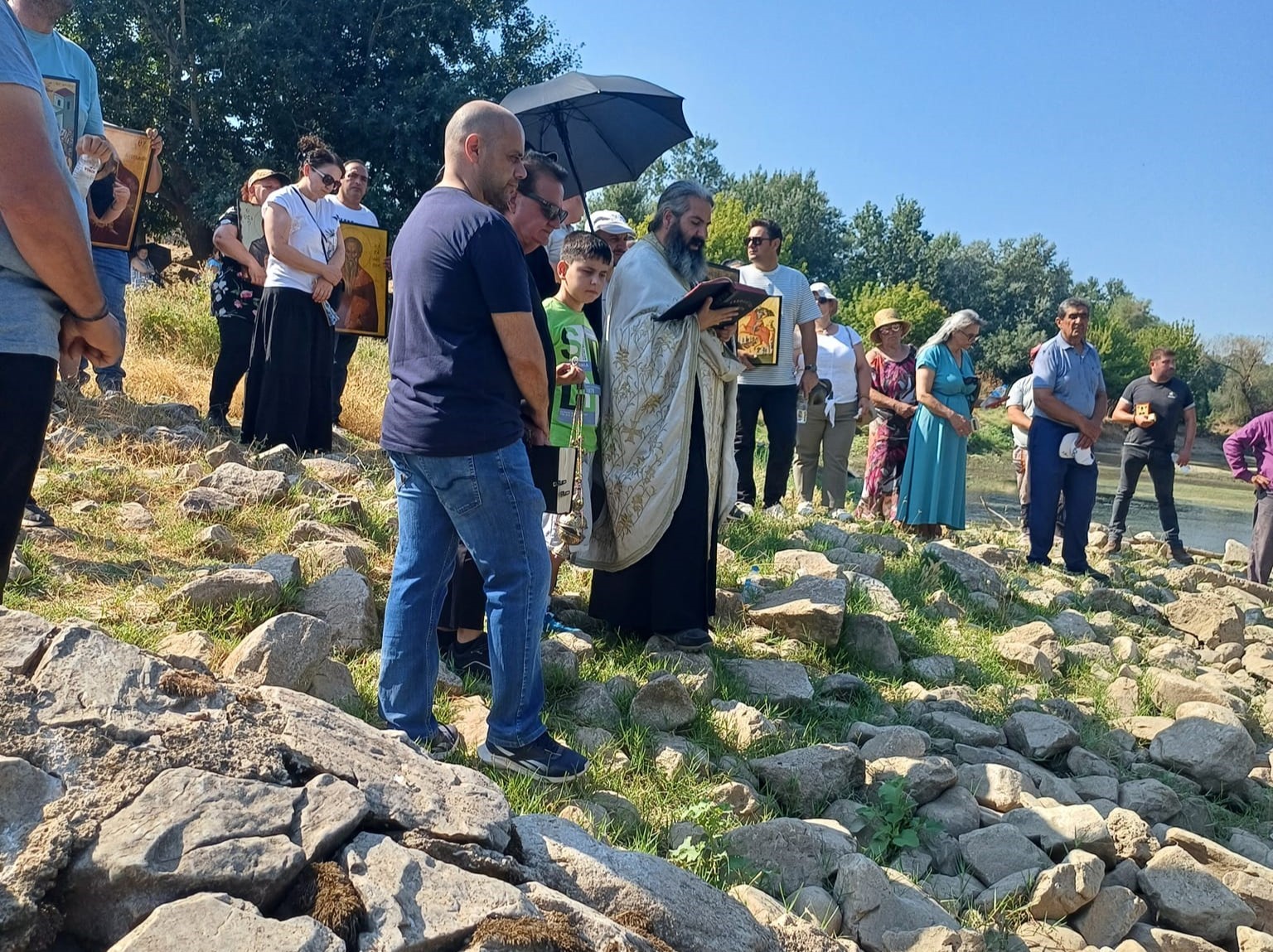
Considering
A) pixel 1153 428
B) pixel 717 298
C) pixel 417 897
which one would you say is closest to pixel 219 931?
pixel 417 897

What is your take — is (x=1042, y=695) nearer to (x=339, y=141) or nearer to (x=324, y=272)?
(x=324, y=272)

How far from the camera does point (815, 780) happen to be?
3.38 m

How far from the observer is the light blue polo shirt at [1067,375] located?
736cm

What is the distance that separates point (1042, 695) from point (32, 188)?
449 centimetres

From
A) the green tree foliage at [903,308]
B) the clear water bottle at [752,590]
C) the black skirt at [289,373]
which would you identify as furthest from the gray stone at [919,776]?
the green tree foliage at [903,308]

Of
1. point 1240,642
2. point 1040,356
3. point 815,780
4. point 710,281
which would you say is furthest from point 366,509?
point 1240,642

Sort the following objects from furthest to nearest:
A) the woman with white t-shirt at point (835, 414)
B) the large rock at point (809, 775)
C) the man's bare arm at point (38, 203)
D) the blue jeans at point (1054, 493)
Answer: the woman with white t-shirt at point (835, 414)
the blue jeans at point (1054, 493)
the large rock at point (809, 775)
the man's bare arm at point (38, 203)

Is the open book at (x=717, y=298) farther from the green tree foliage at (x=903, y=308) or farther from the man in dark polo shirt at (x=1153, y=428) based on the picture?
the green tree foliage at (x=903, y=308)

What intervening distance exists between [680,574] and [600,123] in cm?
328

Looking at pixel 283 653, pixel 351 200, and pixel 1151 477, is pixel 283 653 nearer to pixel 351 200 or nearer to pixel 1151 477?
pixel 351 200

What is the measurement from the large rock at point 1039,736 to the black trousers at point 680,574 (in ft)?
4.25

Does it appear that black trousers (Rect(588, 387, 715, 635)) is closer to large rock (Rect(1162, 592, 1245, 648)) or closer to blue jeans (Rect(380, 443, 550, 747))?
blue jeans (Rect(380, 443, 550, 747))

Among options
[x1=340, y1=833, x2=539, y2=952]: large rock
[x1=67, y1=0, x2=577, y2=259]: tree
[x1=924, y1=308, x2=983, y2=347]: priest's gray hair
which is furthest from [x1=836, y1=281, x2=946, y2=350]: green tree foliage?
[x1=340, y1=833, x2=539, y2=952]: large rock

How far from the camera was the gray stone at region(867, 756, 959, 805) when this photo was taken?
347cm
